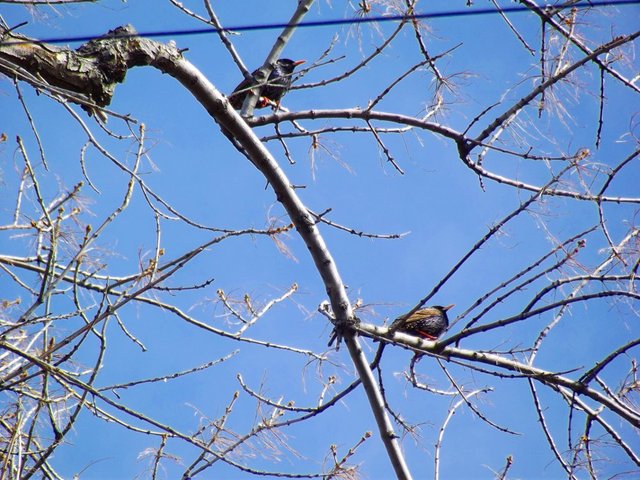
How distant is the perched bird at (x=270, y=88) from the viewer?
3054 millimetres

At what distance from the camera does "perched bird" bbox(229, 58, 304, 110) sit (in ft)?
10.0

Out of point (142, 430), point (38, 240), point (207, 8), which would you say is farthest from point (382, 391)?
point (207, 8)

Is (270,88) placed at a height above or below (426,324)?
above

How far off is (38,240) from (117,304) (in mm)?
932

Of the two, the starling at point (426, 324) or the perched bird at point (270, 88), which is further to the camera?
the starling at point (426, 324)

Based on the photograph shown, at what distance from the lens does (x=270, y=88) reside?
13.9 feet

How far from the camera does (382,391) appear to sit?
2.61 m

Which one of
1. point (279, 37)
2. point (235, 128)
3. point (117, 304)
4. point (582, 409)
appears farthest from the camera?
point (279, 37)

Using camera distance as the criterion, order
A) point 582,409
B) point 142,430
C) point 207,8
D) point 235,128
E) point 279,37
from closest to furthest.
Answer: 1. point 142,430
2. point 582,409
3. point 235,128
4. point 207,8
5. point 279,37

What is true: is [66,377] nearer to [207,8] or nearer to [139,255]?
[139,255]

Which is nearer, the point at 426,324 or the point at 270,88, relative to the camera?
the point at 270,88

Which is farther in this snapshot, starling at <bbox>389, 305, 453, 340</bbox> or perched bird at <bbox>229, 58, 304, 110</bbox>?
starling at <bbox>389, 305, 453, 340</bbox>

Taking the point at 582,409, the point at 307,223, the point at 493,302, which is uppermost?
the point at 307,223

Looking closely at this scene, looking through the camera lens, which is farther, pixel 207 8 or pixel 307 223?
pixel 207 8
